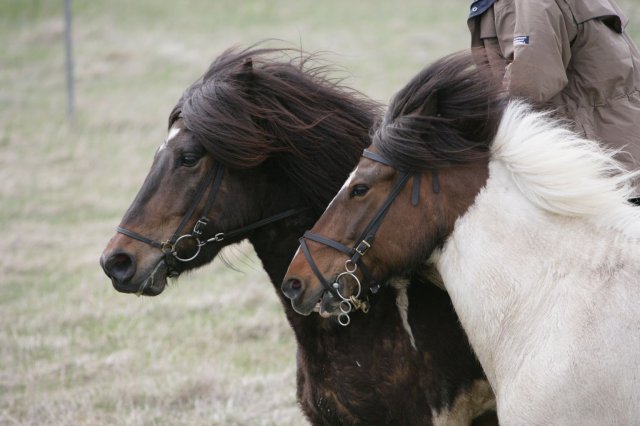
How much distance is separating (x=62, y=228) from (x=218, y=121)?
918 cm

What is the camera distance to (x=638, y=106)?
3949mm

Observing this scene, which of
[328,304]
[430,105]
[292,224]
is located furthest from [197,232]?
[430,105]

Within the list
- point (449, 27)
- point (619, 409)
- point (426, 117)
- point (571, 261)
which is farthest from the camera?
point (449, 27)

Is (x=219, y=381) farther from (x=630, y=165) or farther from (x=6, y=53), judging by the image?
(x=6, y=53)

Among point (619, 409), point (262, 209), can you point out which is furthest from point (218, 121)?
point (619, 409)

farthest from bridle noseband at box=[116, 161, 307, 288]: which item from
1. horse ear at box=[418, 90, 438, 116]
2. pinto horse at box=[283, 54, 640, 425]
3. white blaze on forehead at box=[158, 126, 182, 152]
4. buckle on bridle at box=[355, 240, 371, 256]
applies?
horse ear at box=[418, 90, 438, 116]

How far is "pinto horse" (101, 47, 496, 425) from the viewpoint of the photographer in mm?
3871

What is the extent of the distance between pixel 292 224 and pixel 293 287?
2.53 ft

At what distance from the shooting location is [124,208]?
13.5m

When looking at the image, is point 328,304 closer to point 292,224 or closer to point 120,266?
point 292,224

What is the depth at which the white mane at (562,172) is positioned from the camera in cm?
328

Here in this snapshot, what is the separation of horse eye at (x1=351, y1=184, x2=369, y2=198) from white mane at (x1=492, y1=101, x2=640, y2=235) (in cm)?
53

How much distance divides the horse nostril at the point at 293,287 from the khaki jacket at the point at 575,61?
4.02 ft

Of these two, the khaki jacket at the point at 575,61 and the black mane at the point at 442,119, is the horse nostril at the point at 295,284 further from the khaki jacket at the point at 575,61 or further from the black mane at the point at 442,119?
the khaki jacket at the point at 575,61
